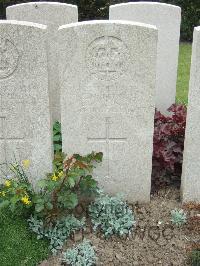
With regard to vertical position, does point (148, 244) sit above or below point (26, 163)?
below

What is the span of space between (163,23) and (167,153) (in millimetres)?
1920

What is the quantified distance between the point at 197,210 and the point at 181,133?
0.93 meters

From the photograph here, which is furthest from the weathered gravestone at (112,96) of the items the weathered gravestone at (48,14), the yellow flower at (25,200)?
the weathered gravestone at (48,14)

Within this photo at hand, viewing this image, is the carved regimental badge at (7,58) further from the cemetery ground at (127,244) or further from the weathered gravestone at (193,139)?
the weathered gravestone at (193,139)

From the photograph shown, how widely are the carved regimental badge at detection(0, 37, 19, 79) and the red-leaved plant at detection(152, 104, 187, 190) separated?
1.69 m

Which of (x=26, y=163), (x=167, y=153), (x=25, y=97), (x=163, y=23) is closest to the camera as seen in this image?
(x=25, y=97)

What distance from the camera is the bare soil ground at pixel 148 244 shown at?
12.1 ft

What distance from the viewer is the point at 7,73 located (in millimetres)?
3801

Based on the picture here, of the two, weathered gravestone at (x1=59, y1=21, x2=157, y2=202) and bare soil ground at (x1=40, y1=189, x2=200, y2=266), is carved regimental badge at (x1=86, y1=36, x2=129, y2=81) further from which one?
bare soil ground at (x1=40, y1=189, x2=200, y2=266)

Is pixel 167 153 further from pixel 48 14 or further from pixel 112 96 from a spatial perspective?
pixel 48 14

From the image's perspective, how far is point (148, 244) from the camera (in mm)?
3830

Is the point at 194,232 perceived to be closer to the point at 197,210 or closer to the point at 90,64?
the point at 197,210

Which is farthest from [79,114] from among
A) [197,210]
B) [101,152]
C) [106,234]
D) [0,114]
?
[197,210]

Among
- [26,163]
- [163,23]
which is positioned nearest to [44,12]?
[163,23]
